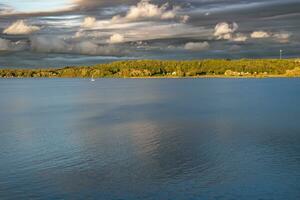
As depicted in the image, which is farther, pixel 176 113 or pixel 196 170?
pixel 176 113

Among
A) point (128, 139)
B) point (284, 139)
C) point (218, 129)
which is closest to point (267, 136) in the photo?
point (284, 139)

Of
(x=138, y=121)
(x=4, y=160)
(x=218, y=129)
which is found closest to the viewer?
(x=4, y=160)

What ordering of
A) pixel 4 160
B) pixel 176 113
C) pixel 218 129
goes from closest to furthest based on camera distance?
pixel 4 160
pixel 218 129
pixel 176 113

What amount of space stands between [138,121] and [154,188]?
47255 mm

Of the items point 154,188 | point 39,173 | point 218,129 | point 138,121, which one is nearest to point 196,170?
point 154,188

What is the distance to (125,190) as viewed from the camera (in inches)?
1410


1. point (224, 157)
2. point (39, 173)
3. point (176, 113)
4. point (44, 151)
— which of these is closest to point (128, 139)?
point (44, 151)

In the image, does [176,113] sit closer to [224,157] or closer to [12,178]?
[224,157]

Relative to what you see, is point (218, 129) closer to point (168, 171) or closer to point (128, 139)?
point (128, 139)

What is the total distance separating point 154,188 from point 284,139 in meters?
29.4

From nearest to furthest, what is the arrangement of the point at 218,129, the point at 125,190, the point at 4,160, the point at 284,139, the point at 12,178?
the point at 125,190 → the point at 12,178 → the point at 4,160 → the point at 284,139 → the point at 218,129

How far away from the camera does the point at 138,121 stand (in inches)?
3282

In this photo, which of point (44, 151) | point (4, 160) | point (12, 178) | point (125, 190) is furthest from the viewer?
point (44, 151)

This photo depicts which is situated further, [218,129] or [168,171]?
[218,129]
